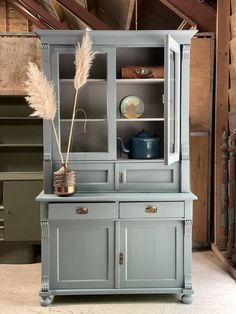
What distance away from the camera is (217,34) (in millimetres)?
4488

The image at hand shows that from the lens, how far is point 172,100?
340 centimetres

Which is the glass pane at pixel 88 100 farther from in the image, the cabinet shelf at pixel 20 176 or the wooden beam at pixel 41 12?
the wooden beam at pixel 41 12

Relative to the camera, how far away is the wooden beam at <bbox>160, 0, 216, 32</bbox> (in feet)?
15.0

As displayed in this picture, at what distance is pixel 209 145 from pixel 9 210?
7.45 ft

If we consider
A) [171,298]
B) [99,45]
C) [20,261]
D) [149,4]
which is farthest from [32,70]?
[149,4]

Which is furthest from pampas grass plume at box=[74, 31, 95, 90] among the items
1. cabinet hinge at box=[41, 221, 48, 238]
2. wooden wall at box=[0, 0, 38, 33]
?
wooden wall at box=[0, 0, 38, 33]

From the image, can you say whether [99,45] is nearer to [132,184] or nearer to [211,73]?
[132,184]

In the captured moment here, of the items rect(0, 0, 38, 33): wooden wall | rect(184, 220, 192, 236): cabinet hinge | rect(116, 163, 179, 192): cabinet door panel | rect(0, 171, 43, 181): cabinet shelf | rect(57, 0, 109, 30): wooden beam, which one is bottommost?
rect(184, 220, 192, 236): cabinet hinge

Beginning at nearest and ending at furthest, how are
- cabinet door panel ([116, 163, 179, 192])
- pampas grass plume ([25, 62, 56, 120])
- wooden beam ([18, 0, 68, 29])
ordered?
1. pampas grass plume ([25, 62, 56, 120])
2. cabinet door panel ([116, 163, 179, 192])
3. wooden beam ([18, 0, 68, 29])

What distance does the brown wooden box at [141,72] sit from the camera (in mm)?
3537

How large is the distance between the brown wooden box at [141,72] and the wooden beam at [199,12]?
4.35 feet

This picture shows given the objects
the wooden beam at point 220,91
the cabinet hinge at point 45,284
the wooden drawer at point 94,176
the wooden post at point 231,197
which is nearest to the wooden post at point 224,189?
the wooden beam at point 220,91

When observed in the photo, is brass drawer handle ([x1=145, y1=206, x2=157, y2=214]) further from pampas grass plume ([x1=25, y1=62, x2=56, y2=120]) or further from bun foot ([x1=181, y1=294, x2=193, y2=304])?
pampas grass plume ([x1=25, y1=62, x2=56, y2=120])

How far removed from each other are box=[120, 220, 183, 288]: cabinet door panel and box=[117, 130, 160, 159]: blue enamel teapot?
61cm
